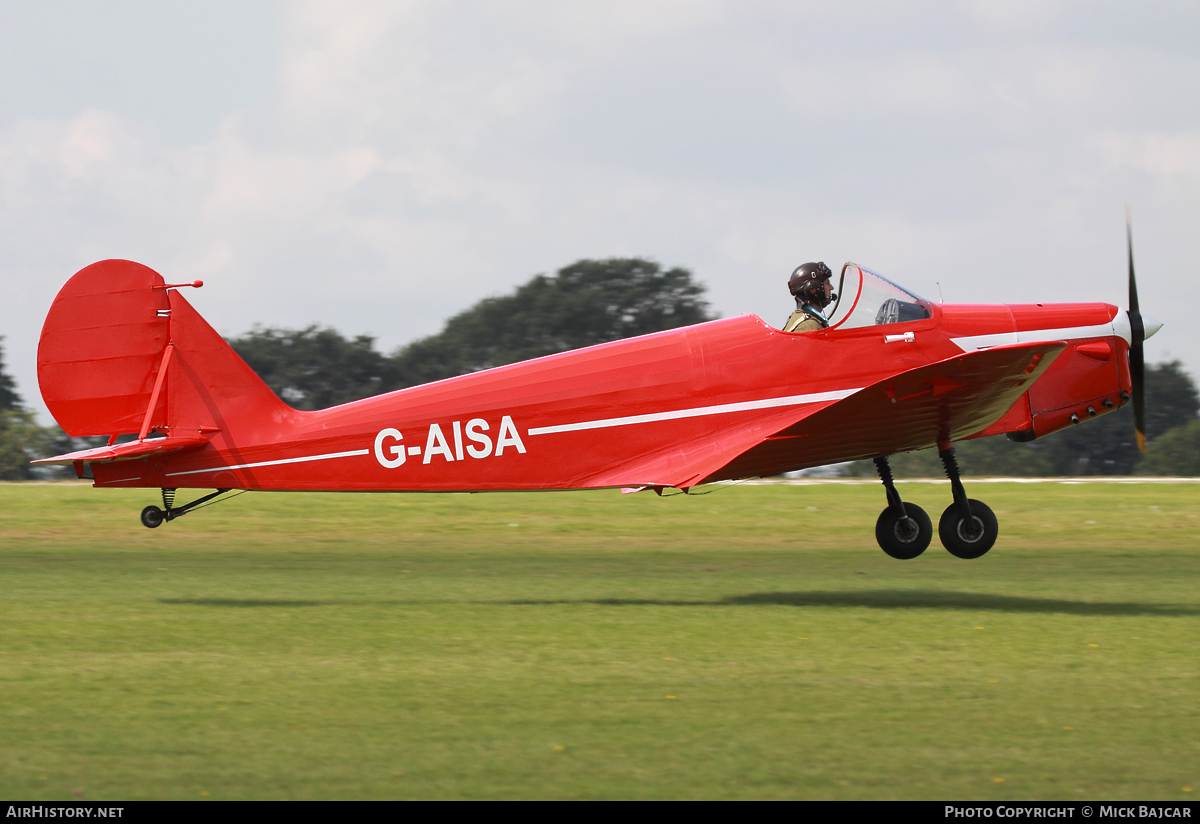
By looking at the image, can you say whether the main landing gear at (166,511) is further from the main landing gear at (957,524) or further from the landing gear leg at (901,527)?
→ the main landing gear at (957,524)

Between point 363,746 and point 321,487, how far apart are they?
5.14 meters

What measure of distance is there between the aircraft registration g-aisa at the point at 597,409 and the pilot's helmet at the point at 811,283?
0.69 feet

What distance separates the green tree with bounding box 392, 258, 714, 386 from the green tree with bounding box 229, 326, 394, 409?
4.16 ft

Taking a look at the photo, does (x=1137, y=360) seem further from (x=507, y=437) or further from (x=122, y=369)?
(x=122, y=369)

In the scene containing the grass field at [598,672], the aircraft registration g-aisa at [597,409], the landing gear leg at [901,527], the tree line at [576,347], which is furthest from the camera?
the tree line at [576,347]

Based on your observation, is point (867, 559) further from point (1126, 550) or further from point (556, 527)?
point (556, 527)

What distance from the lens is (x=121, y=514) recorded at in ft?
63.7

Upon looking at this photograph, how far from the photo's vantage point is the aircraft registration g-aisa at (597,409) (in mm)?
10422

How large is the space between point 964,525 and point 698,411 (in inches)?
115

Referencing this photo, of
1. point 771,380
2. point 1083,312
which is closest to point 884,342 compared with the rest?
point 771,380

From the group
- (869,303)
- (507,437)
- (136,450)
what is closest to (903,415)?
(869,303)

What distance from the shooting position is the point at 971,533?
1118cm

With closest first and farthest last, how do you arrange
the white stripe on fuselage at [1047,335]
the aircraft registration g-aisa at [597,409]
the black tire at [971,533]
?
the aircraft registration g-aisa at [597,409] < the white stripe on fuselage at [1047,335] < the black tire at [971,533]

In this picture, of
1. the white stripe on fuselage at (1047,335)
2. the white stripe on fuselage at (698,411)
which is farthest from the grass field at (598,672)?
the white stripe on fuselage at (1047,335)
